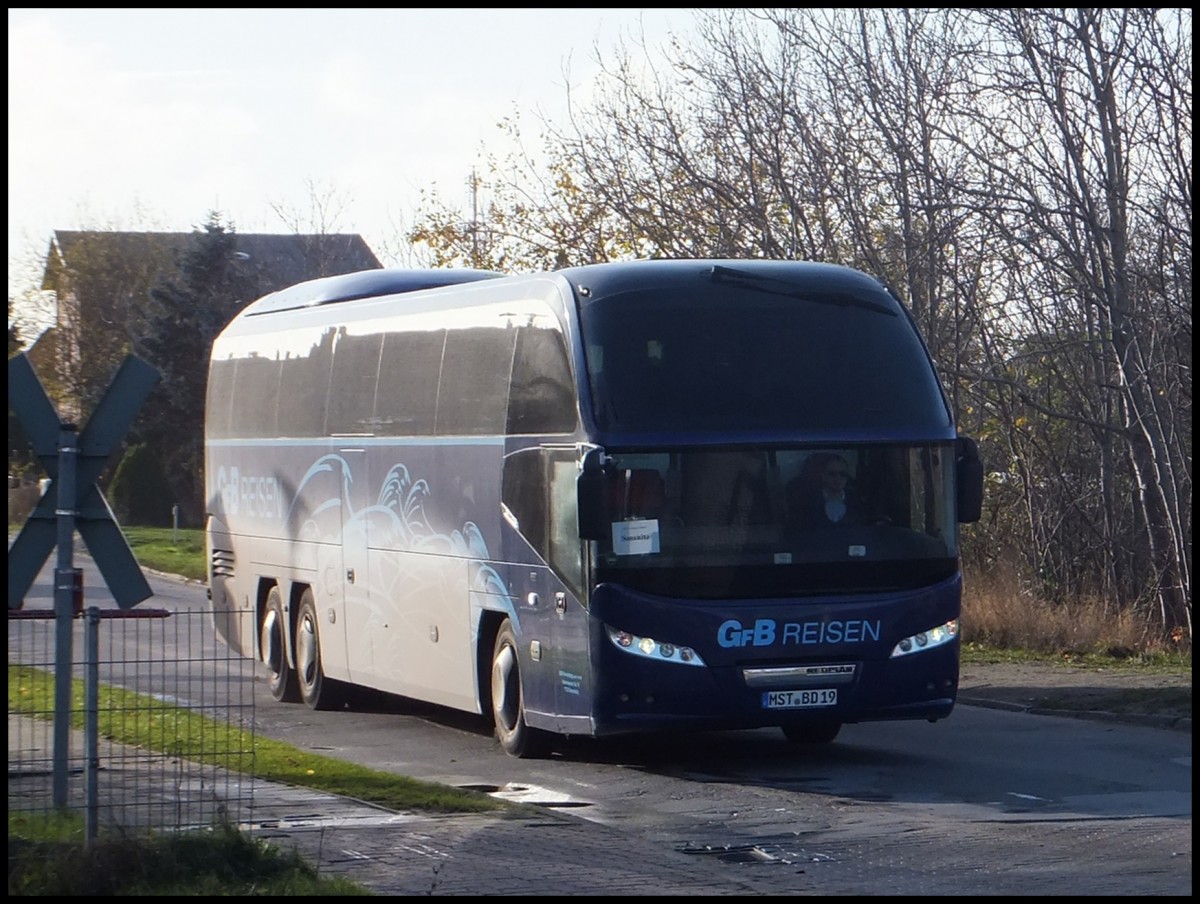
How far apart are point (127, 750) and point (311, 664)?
4.97 meters

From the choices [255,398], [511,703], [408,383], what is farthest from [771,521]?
[255,398]

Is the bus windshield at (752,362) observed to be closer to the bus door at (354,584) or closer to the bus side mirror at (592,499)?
the bus side mirror at (592,499)

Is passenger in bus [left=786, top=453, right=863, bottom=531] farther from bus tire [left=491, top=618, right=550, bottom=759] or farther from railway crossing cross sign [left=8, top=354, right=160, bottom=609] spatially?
railway crossing cross sign [left=8, top=354, right=160, bottom=609]

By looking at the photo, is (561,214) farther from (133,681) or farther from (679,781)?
(679,781)

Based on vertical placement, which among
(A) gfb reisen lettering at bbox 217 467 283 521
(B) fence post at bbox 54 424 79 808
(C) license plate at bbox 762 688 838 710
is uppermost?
(A) gfb reisen lettering at bbox 217 467 283 521

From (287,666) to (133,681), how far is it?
1539 millimetres

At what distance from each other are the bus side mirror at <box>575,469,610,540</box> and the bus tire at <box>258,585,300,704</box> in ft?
24.1

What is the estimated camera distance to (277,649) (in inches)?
774

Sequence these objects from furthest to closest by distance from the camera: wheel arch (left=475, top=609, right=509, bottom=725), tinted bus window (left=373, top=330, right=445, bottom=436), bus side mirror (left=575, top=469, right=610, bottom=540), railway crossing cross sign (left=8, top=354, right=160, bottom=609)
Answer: tinted bus window (left=373, top=330, right=445, bottom=436) → wheel arch (left=475, top=609, right=509, bottom=725) → bus side mirror (left=575, top=469, right=610, bottom=540) → railway crossing cross sign (left=8, top=354, right=160, bottom=609)

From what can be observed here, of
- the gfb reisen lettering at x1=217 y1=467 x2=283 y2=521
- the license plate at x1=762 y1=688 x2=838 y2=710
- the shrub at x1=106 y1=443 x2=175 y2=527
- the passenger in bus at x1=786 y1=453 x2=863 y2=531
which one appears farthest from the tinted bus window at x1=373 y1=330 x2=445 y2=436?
the shrub at x1=106 y1=443 x2=175 y2=527

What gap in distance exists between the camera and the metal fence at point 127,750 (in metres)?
9.34

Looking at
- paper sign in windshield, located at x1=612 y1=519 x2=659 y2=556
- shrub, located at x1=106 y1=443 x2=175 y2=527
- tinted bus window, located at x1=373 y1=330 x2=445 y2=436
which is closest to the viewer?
paper sign in windshield, located at x1=612 y1=519 x2=659 y2=556

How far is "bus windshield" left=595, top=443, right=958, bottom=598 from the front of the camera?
511 inches

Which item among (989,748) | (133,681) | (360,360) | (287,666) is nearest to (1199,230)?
(989,748)
